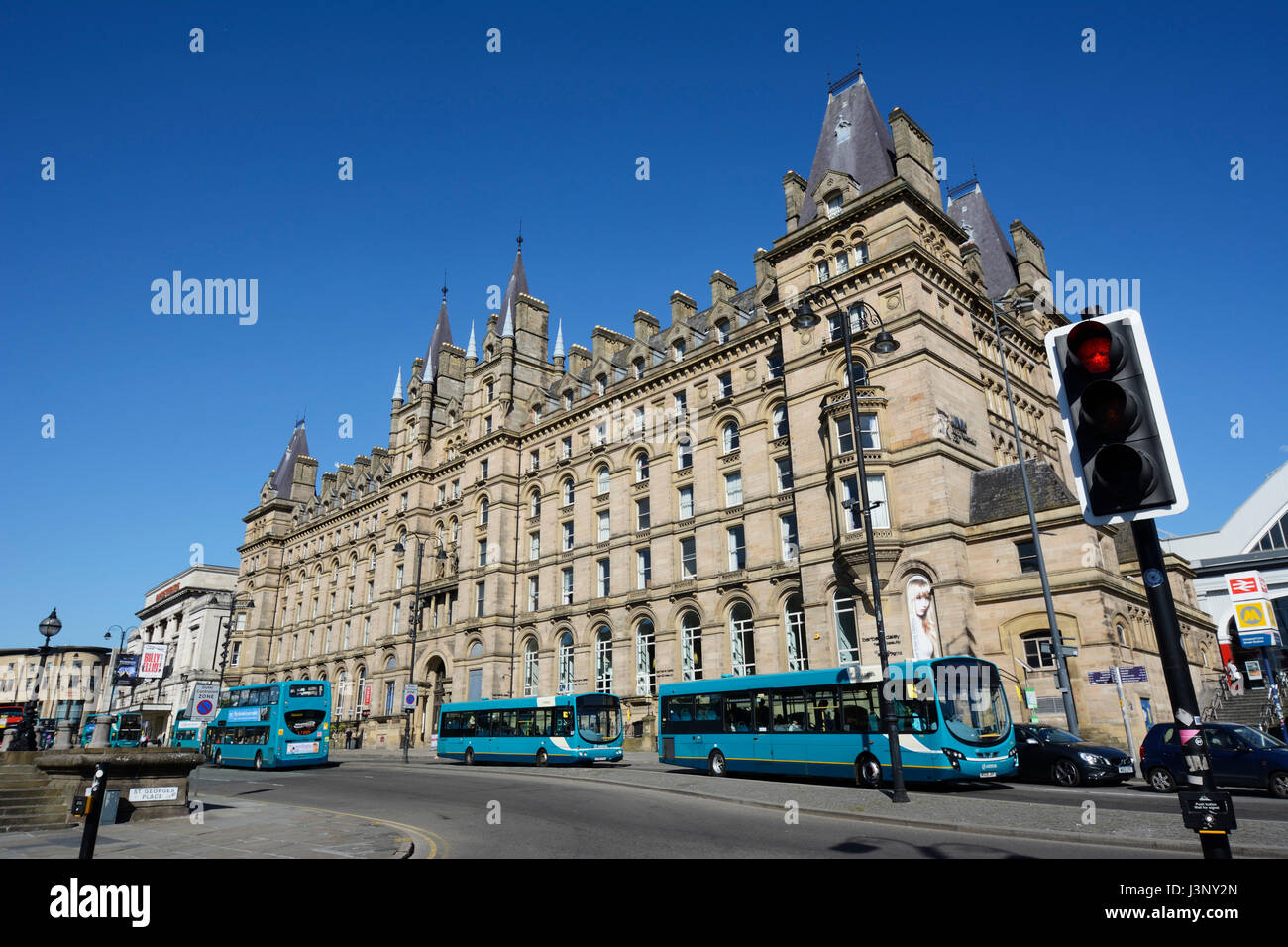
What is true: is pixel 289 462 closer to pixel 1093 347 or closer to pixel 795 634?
pixel 795 634

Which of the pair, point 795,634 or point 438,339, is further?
point 438,339

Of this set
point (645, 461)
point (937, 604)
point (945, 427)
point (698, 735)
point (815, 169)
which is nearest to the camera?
point (698, 735)

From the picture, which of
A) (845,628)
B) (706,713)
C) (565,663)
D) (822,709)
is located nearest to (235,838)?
(822,709)

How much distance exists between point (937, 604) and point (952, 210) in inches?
1203

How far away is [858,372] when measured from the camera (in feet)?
104

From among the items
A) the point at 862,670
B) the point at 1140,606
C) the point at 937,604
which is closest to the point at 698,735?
the point at 862,670

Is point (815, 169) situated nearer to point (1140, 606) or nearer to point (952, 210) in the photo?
point (952, 210)

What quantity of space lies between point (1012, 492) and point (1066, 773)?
12.4 m

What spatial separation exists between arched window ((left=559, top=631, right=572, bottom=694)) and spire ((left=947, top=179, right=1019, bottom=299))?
3053 centimetres

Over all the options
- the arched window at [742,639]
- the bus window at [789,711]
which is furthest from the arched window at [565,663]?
the bus window at [789,711]

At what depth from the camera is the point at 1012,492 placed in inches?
1128

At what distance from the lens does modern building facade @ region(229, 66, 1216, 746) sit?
28297 mm

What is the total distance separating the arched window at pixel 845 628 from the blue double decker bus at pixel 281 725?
22.9 meters
